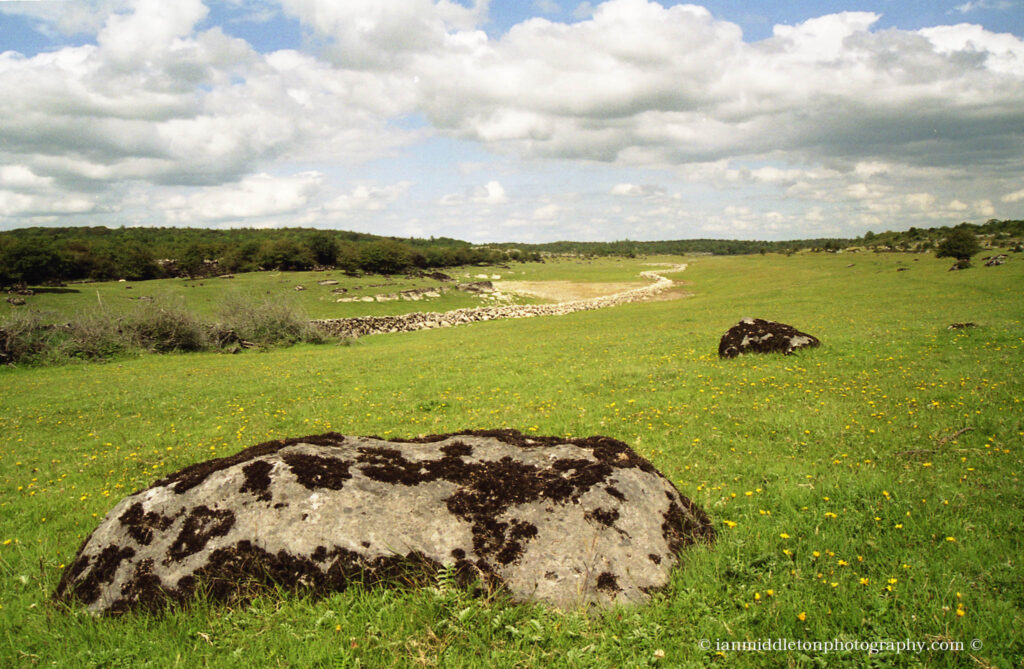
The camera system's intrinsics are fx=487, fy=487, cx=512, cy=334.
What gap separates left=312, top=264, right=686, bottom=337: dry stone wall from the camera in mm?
53406

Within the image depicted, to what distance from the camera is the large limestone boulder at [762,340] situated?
755 inches

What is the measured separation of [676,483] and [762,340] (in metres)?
13.2

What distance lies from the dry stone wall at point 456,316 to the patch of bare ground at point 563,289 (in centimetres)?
640

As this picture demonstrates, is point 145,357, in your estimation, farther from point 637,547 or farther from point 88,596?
point 637,547

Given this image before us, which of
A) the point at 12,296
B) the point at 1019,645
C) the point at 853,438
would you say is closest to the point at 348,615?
the point at 1019,645

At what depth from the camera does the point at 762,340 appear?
19.5 metres

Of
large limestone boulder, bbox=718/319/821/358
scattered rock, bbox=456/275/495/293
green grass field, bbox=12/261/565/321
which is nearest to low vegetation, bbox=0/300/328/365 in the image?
green grass field, bbox=12/261/565/321

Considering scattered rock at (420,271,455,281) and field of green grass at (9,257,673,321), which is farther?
scattered rock at (420,271,455,281)

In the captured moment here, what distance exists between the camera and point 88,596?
5.04m

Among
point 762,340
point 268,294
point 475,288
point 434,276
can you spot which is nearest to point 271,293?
point 268,294

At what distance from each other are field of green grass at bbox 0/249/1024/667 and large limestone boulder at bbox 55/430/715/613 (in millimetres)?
240

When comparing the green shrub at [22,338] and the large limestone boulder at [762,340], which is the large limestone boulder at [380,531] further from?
the green shrub at [22,338]

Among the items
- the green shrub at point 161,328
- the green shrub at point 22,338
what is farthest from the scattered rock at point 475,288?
the green shrub at point 22,338

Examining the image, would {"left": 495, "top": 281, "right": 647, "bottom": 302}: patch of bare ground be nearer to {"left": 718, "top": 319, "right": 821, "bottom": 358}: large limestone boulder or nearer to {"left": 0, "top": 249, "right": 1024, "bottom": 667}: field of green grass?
{"left": 0, "top": 249, "right": 1024, "bottom": 667}: field of green grass
